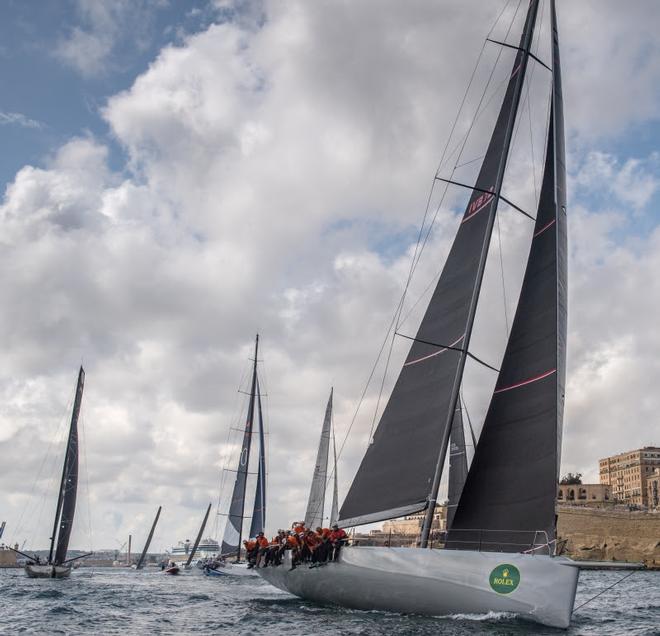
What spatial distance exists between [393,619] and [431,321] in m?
6.01

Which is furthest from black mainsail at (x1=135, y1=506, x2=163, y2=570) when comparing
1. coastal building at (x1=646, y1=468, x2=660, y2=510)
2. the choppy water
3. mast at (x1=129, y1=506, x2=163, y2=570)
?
coastal building at (x1=646, y1=468, x2=660, y2=510)

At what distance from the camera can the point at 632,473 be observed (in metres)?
131

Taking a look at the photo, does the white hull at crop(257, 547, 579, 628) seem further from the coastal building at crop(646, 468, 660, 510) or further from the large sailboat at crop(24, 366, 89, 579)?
the coastal building at crop(646, 468, 660, 510)

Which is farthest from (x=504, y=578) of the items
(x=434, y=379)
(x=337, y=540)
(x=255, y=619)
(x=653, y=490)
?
(x=653, y=490)

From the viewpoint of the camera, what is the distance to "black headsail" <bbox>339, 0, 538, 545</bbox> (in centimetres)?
1450

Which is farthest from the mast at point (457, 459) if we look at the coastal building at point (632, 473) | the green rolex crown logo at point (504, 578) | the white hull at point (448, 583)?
the coastal building at point (632, 473)

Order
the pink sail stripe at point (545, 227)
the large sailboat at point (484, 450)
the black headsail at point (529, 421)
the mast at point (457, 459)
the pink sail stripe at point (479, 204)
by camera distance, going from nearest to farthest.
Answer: the large sailboat at point (484, 450) → the black headsail at point (529, 421) → the pink sail stripe at point (545, 227) → the pink sail stripe at point (479, 204) → the mast at point (457, 459)

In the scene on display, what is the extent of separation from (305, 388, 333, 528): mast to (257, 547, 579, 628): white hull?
968 inches

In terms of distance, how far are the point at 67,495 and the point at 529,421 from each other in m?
29.6

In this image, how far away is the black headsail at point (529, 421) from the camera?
1325cm

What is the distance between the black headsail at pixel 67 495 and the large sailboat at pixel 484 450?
2305cm

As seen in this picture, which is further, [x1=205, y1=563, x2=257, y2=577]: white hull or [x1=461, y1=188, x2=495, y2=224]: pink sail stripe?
[x1=205, y1=563, x2=257, y2=577]: white hull

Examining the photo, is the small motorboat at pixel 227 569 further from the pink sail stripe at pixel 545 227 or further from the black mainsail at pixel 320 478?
the pink sail stripe at pixel 545 227

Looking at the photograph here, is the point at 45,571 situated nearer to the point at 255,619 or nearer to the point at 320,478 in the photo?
the point at 320,478
